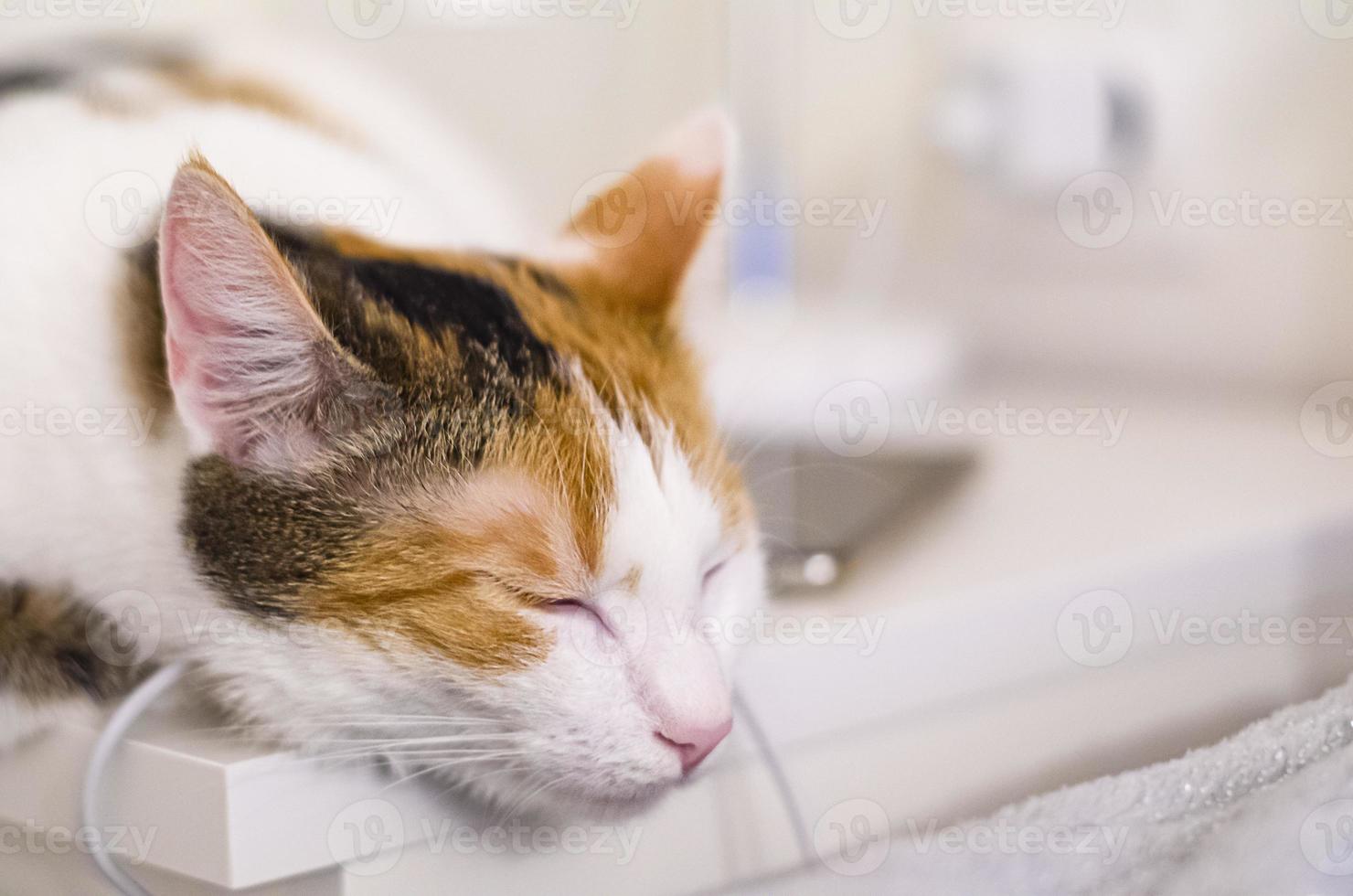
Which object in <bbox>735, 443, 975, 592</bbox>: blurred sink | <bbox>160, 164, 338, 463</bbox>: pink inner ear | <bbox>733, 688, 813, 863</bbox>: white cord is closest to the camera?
<bbox>160, 164, 338, 463</bbox>: pink inner ear

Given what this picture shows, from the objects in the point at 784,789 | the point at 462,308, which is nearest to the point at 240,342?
the point at 462,308

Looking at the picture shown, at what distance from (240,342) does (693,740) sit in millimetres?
258

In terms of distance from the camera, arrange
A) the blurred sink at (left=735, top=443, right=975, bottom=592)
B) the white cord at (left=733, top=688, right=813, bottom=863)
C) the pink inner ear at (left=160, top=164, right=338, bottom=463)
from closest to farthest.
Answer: the pink inner ear at (left=160, top=164, right=338, bottom=463), the white cord at (left=733, top=688, right=813, bottom=863), the blurred sink at (left=735, top=443, right=975, bottom=592)

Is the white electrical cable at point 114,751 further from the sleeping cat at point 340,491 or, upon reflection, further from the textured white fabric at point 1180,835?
the textured white fabric at point 1180,835

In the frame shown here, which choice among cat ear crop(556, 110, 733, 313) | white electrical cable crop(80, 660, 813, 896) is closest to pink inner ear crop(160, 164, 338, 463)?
white electrical cable crop(80, 660, 813, 896)

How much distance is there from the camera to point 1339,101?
96 centimetres

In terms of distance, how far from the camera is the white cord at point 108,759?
49 centimetres

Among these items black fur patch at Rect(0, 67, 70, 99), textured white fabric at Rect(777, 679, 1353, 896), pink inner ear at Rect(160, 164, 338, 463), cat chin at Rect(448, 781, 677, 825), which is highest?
black fur patch at Rect(0, 67, 70, 99)

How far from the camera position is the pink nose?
49 cm

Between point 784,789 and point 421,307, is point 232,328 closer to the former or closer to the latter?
point 421,307

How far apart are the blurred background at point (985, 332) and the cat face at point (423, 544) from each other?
11 cm

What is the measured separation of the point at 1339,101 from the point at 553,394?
81cm

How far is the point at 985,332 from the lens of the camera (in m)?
1.24

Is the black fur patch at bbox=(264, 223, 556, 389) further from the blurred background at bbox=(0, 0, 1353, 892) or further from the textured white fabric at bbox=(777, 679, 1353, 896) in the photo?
the textured white fabric at bbox=(777, 679, 1353, 896)
